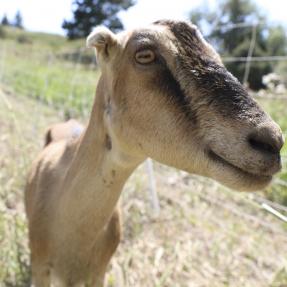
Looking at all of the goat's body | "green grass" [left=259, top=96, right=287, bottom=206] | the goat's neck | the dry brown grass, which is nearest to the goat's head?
the goat's neck

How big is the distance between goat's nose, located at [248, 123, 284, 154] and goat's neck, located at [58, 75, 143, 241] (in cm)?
97

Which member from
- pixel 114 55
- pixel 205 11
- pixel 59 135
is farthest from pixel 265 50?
pixel 114 55

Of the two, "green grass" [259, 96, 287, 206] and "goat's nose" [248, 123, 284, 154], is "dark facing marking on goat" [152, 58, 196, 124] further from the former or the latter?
"green grass" [259, 96, 287, 206]

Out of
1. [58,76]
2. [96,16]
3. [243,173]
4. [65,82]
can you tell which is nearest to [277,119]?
[96,16]

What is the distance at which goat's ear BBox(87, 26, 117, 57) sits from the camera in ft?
8.68

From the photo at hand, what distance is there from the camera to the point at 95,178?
9.49ft

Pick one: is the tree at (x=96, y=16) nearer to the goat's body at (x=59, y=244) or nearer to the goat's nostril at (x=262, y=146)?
the goat's body at (x=59, y=244)

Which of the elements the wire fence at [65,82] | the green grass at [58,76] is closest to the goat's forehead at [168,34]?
the wire fence at [65,82]

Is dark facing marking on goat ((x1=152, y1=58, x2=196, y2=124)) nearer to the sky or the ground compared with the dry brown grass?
nearer to the sky

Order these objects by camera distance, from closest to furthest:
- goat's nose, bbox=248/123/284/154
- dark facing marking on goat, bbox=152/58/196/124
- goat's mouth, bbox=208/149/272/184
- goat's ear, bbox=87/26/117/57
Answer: goat's nose, bbox=248/123/284/154
goat's mouth, bbox=208/149/272/184
dark facing marking on goat, bbox=152/58/196/124
goat's ear, bbox=87/26/117/57

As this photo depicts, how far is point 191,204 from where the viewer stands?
6441 mm

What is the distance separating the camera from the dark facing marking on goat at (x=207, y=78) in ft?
6.86

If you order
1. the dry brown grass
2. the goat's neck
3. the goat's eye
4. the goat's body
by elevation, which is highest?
the goat's eye

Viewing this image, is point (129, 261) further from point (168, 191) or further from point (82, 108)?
point (82, 108)
